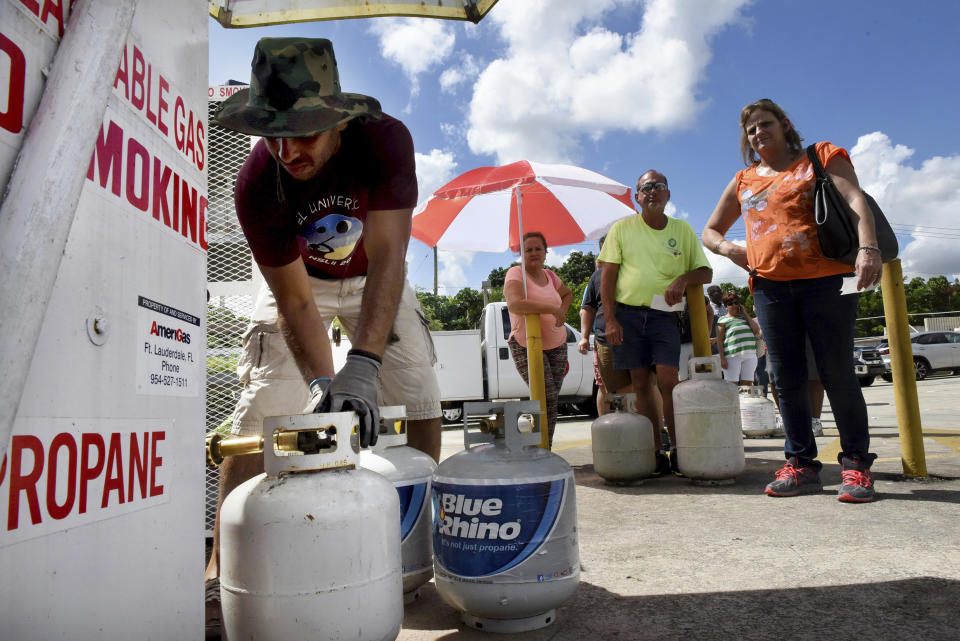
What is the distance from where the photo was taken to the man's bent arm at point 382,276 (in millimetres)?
1715

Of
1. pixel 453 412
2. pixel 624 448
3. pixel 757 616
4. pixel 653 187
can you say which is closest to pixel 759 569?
pixel 757 616

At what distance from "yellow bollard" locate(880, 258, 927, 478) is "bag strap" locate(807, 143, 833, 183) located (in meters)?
0.71

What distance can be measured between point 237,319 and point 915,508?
10.4 feet

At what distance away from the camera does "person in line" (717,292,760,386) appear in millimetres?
7539

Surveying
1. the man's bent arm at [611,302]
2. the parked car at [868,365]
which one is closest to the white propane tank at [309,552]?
the man's bent arm at [611,302]

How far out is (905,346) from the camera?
3256mm

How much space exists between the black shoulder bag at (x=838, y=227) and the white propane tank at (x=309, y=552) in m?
2.54

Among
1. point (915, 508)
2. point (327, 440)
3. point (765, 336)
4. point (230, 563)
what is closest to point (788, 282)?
point (765, 336)

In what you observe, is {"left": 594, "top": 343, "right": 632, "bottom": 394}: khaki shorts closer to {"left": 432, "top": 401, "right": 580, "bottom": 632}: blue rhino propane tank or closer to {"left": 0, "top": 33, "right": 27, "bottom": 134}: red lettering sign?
{"left": 432, "top": 401, "right": 580, "bottom": 632}: blue rhino propane tank

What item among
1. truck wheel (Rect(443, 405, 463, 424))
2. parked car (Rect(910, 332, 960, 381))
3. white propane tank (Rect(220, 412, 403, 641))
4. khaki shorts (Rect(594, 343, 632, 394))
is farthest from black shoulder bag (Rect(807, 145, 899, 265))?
parked car (Rect(910, 332, 960, 381))

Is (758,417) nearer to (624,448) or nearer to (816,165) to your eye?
(624,448)

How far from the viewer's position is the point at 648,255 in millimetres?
4113

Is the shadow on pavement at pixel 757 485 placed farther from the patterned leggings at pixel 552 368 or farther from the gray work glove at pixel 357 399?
the gray work glove at pixel 357 399

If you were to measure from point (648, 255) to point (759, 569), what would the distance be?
2.49m
